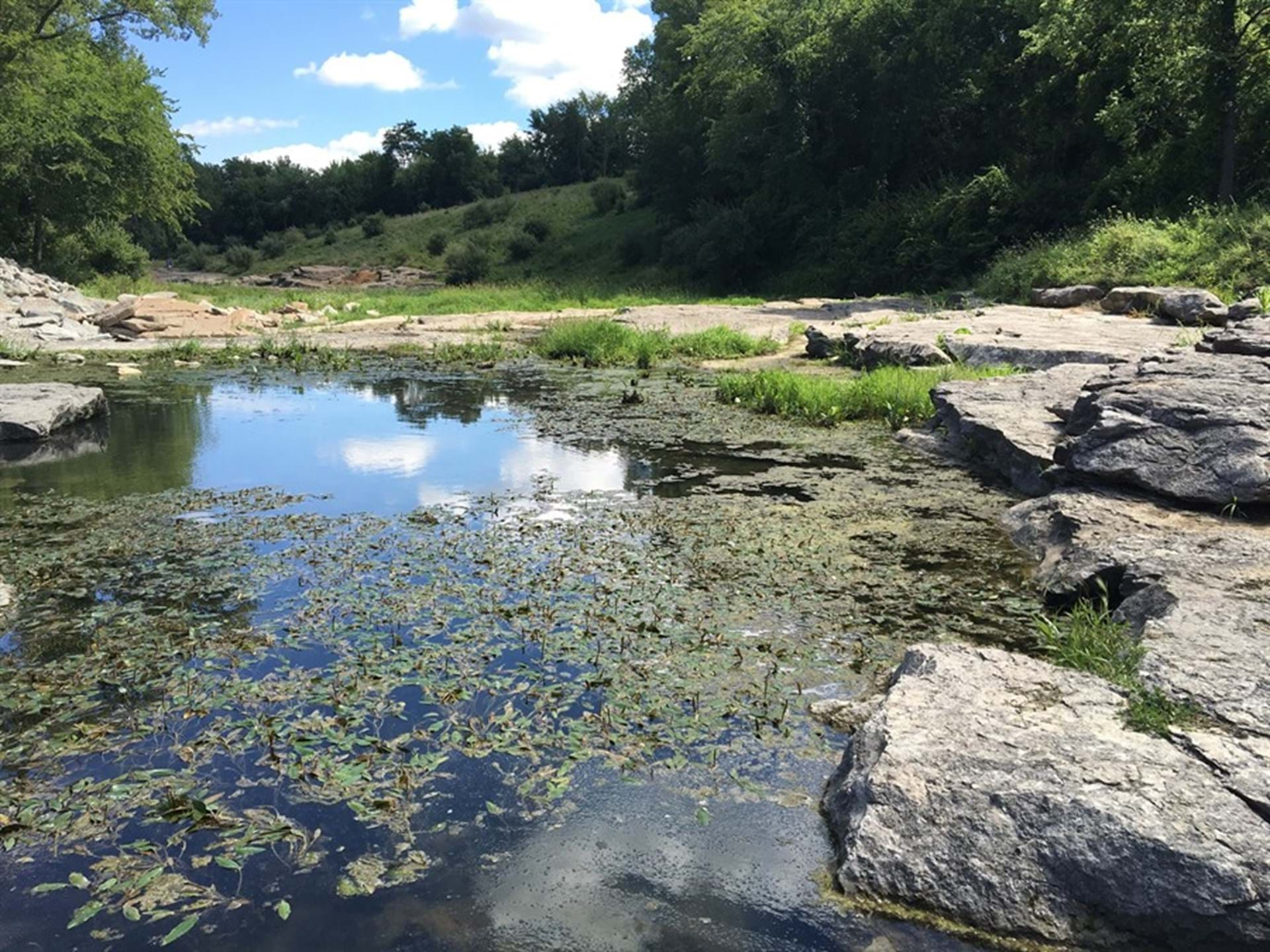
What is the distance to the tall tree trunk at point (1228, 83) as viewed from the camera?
2064 centimetres

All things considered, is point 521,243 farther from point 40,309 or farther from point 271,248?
point 40,309

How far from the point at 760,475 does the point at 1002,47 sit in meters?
25.8

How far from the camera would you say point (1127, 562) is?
5246 mm

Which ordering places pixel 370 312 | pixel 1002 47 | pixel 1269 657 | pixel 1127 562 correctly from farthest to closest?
pixel 1002 47 → pixel 370 312 → pixel 1127 562 → pixel 1269 657

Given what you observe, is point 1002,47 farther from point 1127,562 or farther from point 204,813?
point 204,813

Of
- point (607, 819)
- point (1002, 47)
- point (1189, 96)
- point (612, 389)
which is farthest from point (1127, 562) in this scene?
point (1002, 47)

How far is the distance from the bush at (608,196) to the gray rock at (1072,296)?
35.0 meters

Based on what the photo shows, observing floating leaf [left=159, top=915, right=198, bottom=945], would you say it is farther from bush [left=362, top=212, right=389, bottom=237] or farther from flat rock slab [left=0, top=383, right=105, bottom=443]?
bush [left=362, top=212, right=389, bottom=237]

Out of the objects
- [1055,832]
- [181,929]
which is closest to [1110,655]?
[1055,832]

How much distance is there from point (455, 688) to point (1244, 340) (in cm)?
714

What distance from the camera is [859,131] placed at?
32531 mm

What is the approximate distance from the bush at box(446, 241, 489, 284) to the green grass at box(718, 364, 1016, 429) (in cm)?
3280

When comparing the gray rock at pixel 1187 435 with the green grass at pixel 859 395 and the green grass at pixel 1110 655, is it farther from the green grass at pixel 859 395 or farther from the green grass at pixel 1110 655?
the green grass at pixel 859 395

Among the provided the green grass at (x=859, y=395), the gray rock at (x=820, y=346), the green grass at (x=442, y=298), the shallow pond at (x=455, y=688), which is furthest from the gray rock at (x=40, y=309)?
the green grass at (x=859, y=395)
